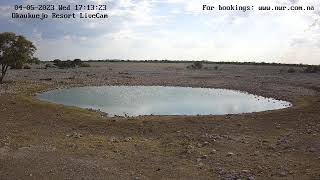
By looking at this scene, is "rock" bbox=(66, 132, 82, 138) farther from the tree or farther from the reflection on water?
the tree

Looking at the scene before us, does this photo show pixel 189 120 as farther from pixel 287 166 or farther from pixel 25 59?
pixel 25 59

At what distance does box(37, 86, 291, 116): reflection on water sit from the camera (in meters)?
33.9

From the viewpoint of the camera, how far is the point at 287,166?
1683 centimetres

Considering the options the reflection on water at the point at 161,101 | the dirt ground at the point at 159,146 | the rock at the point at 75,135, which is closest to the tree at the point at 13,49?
the reflection on water at the point at 161,101

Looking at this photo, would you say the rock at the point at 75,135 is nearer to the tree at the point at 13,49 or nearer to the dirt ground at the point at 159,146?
the dirt ground at the point at 159,146

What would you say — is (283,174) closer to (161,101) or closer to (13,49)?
(161,101)

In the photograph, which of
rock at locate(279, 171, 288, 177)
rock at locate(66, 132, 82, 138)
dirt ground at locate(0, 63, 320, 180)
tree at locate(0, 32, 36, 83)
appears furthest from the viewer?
tree at locate(0, 32, 36, 83)

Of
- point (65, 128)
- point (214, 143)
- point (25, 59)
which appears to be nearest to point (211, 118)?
point (214, 143)

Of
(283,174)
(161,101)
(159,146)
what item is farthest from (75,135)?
(161,101)

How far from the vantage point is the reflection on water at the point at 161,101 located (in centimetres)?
3394

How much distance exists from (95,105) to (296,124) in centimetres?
1711

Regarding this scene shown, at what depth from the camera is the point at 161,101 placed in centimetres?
3994

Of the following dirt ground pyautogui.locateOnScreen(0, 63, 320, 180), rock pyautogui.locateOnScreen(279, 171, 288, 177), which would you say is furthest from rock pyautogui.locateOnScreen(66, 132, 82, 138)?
rock pyautogui.locateOnScreen(279, 171, 288, 177)

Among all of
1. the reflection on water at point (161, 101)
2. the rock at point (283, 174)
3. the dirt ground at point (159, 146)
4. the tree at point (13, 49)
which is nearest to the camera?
the rock at point (283, 174)
